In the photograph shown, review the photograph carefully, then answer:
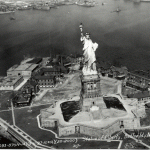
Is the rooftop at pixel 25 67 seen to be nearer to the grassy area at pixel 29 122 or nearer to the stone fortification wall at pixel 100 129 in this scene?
the grassy area at pixel 29 122

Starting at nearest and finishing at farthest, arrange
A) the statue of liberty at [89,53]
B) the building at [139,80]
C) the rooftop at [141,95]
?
the statue of liberty at [89,53]
the rooftop at [141,95]
the building at [139,80]

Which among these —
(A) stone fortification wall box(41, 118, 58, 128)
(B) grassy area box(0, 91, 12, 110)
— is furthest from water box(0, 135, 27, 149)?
(B) grassy area box(0, 91, 12, 110)

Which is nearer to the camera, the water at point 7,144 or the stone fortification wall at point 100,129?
the water at point 7,144

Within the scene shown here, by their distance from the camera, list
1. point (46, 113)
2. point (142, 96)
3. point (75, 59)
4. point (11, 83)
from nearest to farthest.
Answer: point (46, 113), point (142, 96), point (11, 83), point (75, 59)

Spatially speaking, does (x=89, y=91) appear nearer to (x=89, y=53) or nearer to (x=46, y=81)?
(x=89, y=53)

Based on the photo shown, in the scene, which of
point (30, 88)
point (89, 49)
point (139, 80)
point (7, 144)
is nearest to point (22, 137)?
point (7, 144)

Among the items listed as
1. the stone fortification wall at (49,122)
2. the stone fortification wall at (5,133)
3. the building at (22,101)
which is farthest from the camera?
the building at (22,101)

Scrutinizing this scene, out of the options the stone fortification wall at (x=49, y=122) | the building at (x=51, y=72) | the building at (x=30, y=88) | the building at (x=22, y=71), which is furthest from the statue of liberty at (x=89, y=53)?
the building at (x=22, y=71)

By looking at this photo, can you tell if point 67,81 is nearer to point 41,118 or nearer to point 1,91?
point 1,91
